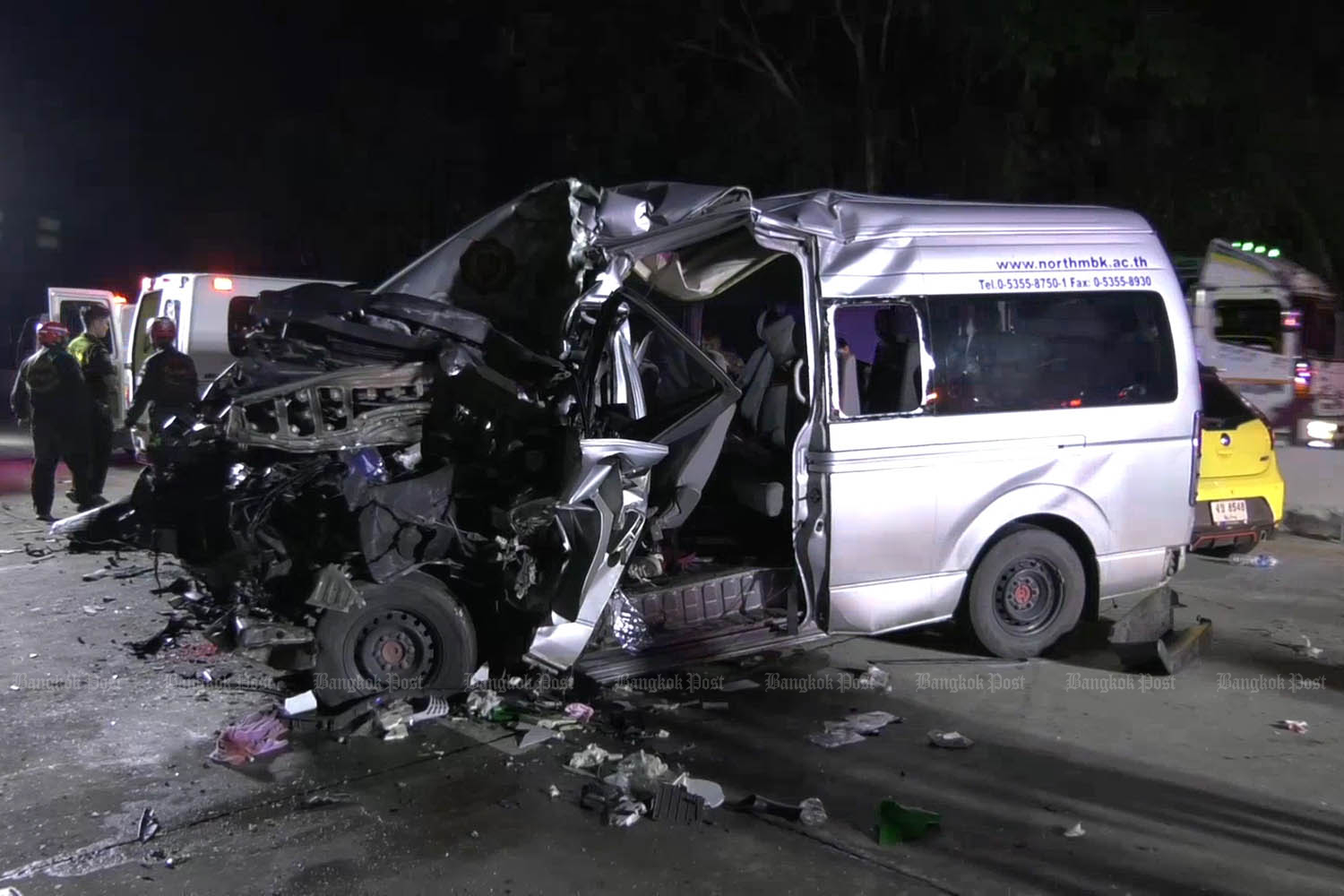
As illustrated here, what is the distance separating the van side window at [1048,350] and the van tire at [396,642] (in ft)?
8.93

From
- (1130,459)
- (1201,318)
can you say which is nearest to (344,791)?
(1130,459)

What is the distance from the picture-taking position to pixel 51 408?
33.2 feet

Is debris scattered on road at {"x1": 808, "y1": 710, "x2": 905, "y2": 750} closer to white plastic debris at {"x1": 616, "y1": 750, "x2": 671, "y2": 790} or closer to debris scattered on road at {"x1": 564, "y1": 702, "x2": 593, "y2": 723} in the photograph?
white plastic debris at {"x1": 616, "y1": 750, "x2": 671, "y2": 790}

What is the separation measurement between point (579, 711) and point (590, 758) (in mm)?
552

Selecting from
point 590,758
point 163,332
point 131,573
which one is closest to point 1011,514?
point 590,758

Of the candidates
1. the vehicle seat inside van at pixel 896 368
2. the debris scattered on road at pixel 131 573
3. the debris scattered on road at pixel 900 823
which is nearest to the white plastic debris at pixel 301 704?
the debris scattered on road at pixel 900 823

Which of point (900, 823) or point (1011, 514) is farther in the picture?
point (1011, 514)

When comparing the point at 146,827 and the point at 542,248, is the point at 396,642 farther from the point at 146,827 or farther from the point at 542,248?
the point at 542,248

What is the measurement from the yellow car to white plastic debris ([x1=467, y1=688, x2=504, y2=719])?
5.73 m

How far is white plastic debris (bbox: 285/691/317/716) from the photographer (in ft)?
17.6

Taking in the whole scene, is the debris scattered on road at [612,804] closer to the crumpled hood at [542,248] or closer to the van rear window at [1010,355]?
the van rear window at [1010,355]

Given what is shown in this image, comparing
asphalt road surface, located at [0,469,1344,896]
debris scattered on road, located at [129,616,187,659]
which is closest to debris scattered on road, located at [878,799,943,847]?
asphalt road surface, located at [0,469,1344,896]

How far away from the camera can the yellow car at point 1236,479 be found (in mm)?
8703

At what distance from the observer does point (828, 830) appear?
4.34 meters
